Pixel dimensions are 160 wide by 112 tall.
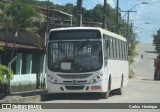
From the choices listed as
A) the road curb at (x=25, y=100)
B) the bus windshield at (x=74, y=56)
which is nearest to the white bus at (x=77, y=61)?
the bus windshield at (x=74, y=56)

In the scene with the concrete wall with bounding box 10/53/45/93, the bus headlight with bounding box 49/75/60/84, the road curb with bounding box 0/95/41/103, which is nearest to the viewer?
the road curb with bounding box 0/95/41/103

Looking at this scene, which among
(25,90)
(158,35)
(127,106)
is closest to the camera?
(127,106)

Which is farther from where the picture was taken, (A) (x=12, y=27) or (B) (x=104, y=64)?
(A) (x=12, y=27)

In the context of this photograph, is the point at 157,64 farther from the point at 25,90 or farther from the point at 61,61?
the point at 61,61

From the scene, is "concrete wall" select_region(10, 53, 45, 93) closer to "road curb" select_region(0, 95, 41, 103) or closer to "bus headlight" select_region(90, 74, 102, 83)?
"road curb" select_region(0, 95, 41, 103)

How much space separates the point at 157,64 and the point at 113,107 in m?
40.7

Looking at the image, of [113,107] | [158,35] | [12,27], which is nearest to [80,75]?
[113,107]

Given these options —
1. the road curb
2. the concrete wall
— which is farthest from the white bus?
the concrete wall

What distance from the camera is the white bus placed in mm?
23203

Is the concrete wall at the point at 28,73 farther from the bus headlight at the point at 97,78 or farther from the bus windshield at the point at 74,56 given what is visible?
the bus headlight at the point at 97,78

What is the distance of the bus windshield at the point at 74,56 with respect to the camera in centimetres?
2320

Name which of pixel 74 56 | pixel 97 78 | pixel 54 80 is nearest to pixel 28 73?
pixel 54 80

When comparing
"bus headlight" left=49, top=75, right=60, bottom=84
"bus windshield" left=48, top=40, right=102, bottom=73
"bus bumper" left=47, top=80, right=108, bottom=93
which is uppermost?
"bus windshield" left=48, top=40, right=102, bottom=73

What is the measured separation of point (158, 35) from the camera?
179m
